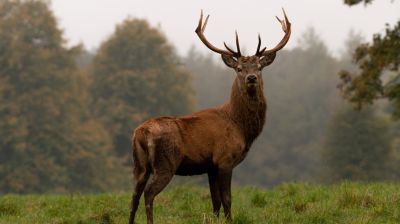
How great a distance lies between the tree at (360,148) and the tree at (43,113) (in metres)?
14.5

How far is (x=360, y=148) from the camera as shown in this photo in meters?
42.2

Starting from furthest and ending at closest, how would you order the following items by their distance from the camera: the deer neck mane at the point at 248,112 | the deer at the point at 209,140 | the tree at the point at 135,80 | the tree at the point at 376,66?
the tree at the point at 135,80 → the tree at the point at 376,66 → the deer neck mane at the point at 248,112 → the deer at the point at 209,140

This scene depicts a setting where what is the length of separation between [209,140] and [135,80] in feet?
131

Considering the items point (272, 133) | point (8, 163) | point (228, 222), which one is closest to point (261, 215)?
point (228, 222)

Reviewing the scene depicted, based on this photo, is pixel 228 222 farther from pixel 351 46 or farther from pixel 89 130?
pixel 351 46

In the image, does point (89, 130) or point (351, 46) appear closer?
point (89, 130)

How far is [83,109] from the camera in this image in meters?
47.0

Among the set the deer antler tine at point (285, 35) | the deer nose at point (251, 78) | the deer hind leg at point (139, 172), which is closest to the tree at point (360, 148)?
the deer antler tine at point (285, 35)

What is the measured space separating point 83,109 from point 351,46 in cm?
7925

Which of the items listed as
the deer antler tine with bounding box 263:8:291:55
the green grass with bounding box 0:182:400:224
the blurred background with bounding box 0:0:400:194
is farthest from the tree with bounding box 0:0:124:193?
the deer antler tine with bounding box 263:8:291:55

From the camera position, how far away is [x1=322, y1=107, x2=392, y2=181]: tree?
41906 mm

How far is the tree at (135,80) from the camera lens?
49.1 m

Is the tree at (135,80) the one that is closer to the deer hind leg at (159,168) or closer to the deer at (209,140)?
the deer at (209,140)

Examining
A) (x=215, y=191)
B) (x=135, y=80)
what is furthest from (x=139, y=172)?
(x=135, y=80)
